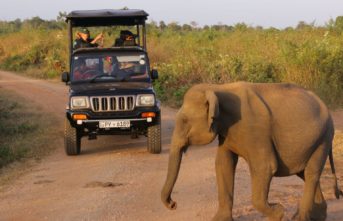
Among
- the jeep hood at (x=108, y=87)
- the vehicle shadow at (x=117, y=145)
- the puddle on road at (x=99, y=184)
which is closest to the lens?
the puddle on road at (x=99, y=184)

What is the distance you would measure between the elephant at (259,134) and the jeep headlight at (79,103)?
15.0 ft

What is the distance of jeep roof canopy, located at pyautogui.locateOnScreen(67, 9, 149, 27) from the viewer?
11.8 meters

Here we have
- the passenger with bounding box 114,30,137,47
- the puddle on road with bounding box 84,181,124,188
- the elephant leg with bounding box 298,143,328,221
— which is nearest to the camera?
the elephant leg with bounding box 298,143,328,221

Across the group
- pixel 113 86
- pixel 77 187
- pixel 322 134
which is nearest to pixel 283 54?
pixel 113 86

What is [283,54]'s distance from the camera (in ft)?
57.7

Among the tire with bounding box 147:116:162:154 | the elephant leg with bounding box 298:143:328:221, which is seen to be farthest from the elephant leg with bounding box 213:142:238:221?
the tire with bounding box 147:116:162:154

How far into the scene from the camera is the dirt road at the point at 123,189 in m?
6.54

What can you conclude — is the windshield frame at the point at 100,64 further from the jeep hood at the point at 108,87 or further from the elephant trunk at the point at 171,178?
the elephant trunk at the point at 171,178

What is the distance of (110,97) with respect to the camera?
32.7 ft

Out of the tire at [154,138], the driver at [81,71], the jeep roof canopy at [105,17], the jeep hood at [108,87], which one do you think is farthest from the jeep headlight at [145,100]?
the jeep roof canopy at [105,17]

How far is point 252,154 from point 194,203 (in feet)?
6.25

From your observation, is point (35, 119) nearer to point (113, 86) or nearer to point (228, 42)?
point (113, 86)

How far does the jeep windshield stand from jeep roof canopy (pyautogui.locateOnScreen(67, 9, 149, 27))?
115 centimetres

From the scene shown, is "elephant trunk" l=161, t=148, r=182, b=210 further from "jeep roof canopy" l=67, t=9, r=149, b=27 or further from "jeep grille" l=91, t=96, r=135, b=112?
"jeep roof canopy" l=67, t=9, r=149, b=27
